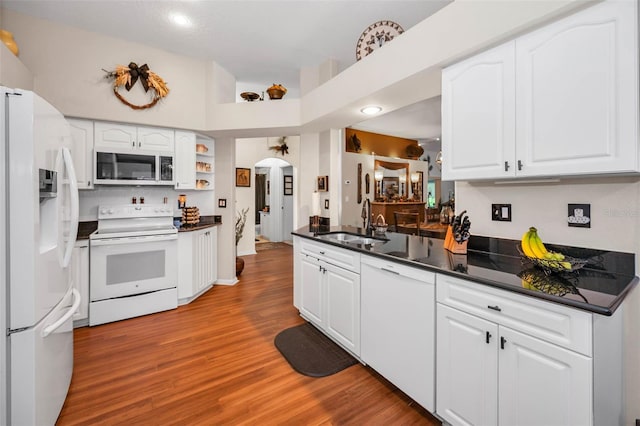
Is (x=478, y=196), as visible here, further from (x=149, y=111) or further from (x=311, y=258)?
(x=149, y=111)

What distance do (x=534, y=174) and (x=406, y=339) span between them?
3.87ft

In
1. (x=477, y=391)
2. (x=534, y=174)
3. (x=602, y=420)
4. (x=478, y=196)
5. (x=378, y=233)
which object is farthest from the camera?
(x=378, y=233)

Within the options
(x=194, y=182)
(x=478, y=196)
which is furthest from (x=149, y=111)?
(x=478, y=196)

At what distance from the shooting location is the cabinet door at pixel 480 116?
5.18ft

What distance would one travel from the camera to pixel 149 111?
11.3 ft

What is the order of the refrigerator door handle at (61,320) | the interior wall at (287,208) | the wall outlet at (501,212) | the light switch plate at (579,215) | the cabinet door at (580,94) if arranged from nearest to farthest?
the cabinet door at (580,94) → the refrigerator door handle at (61,320) → the light switch plate at (579,215) → the wall outlet at (501,212) → the interior wall at (287,208)

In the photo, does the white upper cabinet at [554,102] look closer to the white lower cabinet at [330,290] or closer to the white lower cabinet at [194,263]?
the white lower cabinet at [330,290]

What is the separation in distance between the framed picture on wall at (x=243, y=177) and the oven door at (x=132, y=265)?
3.31 m

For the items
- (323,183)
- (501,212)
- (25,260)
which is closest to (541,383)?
(501,212)

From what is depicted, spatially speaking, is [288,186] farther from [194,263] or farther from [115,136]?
[115,136]

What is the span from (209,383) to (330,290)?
1131mm

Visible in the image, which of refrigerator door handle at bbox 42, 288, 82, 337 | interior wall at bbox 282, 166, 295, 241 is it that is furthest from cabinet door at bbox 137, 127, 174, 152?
interior wall at bbox 282, 166, 295, 241

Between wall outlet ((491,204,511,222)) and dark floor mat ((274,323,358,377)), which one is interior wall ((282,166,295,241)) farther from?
wall outlet ((491,204,511,222))

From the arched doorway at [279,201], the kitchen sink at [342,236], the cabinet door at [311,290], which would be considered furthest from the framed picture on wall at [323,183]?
the arched doorway at [279,201]
